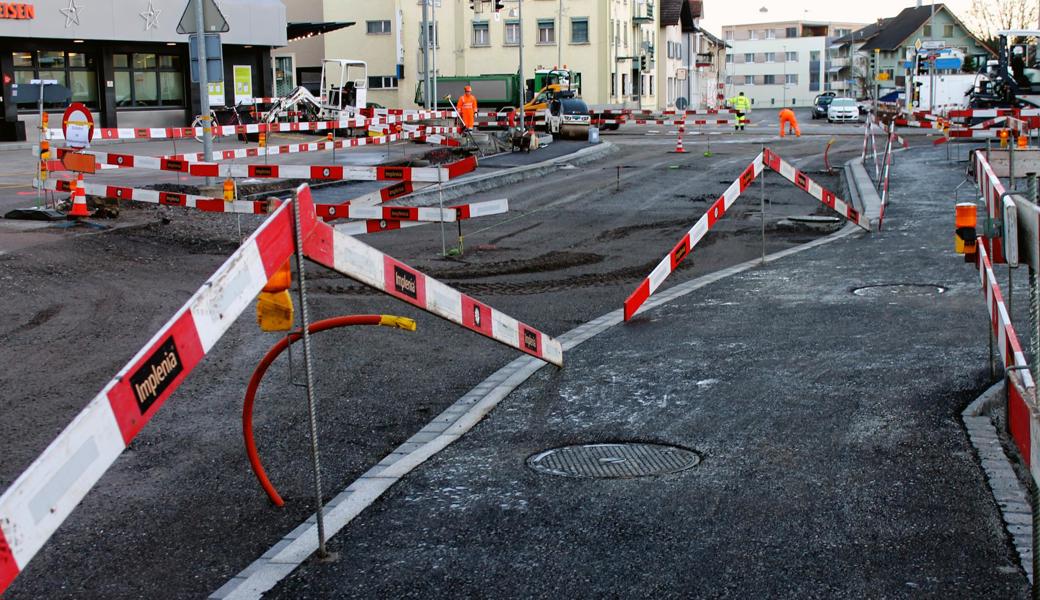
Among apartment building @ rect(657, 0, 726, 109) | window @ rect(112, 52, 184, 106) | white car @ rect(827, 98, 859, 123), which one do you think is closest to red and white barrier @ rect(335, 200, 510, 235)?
window @ rect(112, 52, 184, 106)

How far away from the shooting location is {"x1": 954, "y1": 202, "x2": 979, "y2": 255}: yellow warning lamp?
597cm

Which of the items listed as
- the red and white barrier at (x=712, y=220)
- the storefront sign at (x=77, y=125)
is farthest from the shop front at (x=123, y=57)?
the red and white barrier at (x=712, y=220)

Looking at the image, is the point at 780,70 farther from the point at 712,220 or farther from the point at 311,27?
the point at 712,220

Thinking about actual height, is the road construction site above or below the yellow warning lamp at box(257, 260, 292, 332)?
below

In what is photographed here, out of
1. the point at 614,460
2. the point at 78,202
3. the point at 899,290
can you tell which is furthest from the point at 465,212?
the point at 614,460

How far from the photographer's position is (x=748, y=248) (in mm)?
15859

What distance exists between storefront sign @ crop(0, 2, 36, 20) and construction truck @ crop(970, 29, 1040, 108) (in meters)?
32.4

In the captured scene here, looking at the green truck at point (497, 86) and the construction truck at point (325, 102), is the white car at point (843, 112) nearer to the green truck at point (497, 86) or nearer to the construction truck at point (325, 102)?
the green truck at point (497, 86)

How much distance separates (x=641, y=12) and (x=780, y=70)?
238ft

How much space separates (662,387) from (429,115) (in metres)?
26.0

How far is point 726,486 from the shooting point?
6.12m

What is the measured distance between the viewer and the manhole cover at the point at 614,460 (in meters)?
6.44

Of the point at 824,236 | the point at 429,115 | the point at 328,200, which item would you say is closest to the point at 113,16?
the point at 429,115

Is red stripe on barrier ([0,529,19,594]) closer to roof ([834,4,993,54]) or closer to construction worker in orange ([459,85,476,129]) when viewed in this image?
construction worker in orange ([459,85,476,129])
